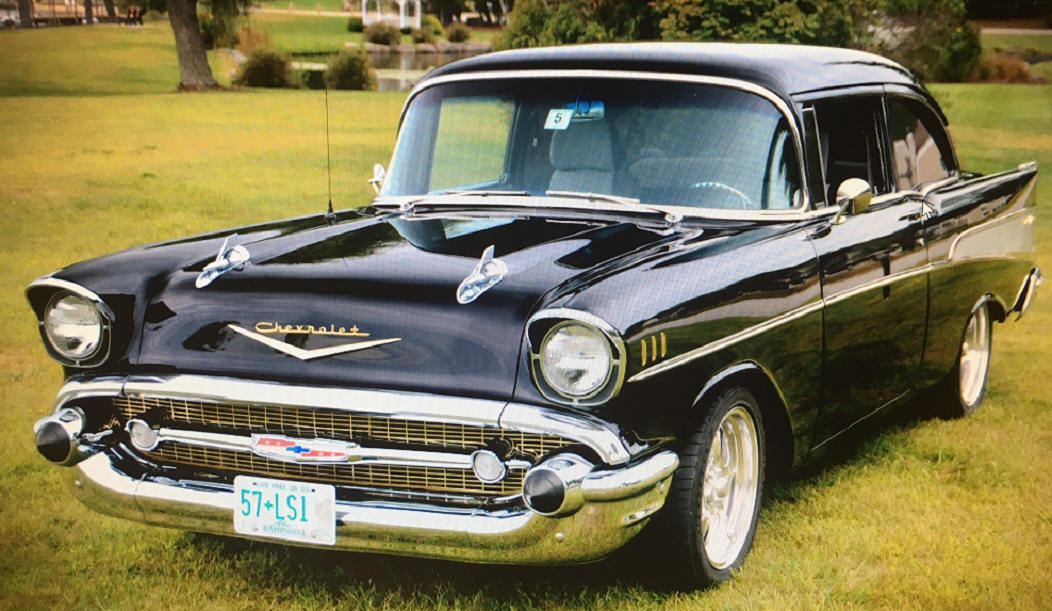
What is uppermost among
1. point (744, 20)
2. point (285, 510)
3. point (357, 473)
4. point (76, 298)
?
point (76, 298)

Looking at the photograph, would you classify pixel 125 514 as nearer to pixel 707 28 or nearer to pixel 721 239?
pixel 721 239

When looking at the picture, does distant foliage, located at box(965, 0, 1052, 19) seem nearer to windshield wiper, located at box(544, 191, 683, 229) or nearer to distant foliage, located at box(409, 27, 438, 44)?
distant foliage, located at box(409, 27, 438, 44)

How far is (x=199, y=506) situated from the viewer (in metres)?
3.65

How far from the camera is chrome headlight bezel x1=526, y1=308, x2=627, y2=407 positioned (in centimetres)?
340

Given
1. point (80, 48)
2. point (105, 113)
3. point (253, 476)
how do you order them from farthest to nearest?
point (105, 113)
point (80, 48)
point (253, 476)

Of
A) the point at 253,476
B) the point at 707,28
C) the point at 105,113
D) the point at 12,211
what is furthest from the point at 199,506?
the point at 707,28

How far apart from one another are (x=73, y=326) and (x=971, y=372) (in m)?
4.13

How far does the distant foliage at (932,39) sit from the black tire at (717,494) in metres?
15.9

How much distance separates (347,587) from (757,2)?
16.8 meters

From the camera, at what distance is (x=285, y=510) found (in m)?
3.57

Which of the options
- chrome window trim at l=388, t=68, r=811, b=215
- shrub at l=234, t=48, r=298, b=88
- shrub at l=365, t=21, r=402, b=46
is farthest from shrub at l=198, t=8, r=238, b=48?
chrome window trim at l=388, t=68, r=811, b=215

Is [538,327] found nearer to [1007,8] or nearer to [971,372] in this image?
[971,372]

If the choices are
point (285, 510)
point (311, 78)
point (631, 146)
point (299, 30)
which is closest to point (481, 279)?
point (285, 510)

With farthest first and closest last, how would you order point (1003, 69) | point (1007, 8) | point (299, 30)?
point (1003, 69), point (1007, 8), point (299, 30)
